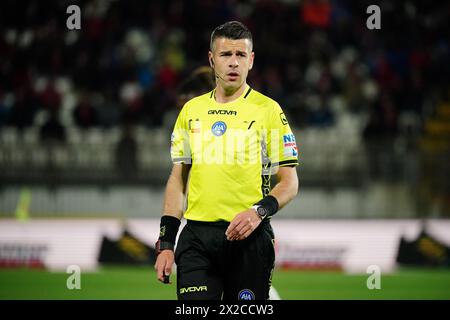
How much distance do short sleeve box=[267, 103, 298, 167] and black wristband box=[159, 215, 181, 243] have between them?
0.70m

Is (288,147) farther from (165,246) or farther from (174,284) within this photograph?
(174,284)

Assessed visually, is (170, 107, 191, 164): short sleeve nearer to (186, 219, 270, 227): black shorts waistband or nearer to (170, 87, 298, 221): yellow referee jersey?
(170, 87, 298, 221): yellow referee jersey

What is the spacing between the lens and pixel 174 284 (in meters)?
11.9

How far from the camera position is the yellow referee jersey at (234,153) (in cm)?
528

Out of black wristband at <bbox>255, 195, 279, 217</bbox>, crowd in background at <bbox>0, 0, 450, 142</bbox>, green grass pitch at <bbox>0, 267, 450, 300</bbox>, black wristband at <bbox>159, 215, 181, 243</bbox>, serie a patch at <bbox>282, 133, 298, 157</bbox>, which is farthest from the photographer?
crowd in background at <bbox>0, 0, 450, 142</bbox>

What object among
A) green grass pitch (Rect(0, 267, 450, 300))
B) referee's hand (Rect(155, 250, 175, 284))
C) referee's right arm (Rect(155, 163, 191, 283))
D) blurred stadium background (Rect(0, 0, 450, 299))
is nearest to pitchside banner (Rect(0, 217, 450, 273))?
blurred stadium background (Rect(0, 0, 450, 299))

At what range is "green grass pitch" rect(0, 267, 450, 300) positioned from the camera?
36.5 ft

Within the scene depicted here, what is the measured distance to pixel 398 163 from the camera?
46.9ft

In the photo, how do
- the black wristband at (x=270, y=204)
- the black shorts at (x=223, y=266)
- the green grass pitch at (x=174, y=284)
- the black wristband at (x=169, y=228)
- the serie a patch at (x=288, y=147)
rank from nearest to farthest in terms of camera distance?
the black wristband at (x=270, y=204) → the black shorts at (x=223, y=266) → the serie a patch at (x=288, y=147) → the black wristband at (x=169, y=228) → the green grass pitch at (x=174, y=284)

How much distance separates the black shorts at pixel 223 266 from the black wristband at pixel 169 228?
0.59 ft

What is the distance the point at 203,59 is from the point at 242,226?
12.7 m

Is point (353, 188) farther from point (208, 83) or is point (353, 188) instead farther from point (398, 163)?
point (208, 83)

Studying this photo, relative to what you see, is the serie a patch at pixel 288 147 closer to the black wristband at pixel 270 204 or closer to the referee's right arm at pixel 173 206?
the black wristband at pixel 270 204

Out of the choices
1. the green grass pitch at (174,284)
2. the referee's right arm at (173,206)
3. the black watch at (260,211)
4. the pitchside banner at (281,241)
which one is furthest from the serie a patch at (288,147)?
the pitchside banner at (281,241)
